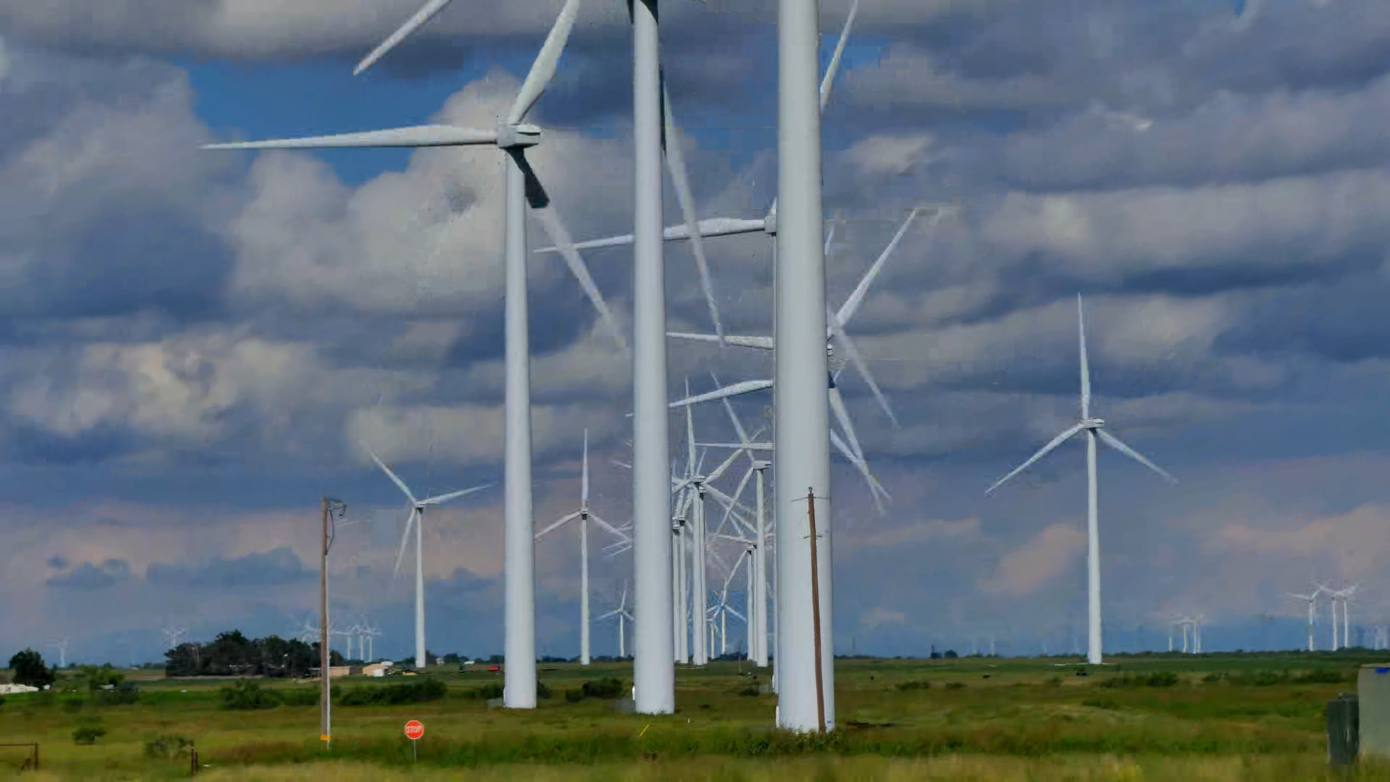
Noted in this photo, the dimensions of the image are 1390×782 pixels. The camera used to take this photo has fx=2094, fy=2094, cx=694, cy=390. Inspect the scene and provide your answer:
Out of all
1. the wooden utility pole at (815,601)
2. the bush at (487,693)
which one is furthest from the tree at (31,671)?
the wooden utility pole at (815,601)

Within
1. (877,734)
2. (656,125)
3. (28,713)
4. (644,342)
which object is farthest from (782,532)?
(28,713)

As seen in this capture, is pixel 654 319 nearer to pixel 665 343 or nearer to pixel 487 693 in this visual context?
pixel 665 343

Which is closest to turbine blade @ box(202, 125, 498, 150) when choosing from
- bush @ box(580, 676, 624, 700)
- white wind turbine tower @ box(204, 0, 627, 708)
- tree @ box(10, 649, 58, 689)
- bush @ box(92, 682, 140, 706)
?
white wind turbine tower @ box(204, 0, 627, 708)

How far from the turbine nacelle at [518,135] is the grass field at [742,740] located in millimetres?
25365

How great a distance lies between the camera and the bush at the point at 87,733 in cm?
8931

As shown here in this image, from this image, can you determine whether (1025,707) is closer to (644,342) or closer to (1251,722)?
(1251,722)

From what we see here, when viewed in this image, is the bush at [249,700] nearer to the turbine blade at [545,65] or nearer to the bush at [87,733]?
the bush at [87,733]

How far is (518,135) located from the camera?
93.4 meters

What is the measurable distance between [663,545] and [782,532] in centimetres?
2414

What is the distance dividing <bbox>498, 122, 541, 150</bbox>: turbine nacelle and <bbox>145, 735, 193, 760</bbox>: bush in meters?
30.0

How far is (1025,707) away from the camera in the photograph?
93.2 meters

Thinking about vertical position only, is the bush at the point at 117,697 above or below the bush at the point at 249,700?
below

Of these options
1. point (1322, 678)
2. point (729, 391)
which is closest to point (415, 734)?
point (729, 391)

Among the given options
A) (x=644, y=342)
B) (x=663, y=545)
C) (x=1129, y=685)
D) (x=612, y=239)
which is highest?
(x=612, y=239)
